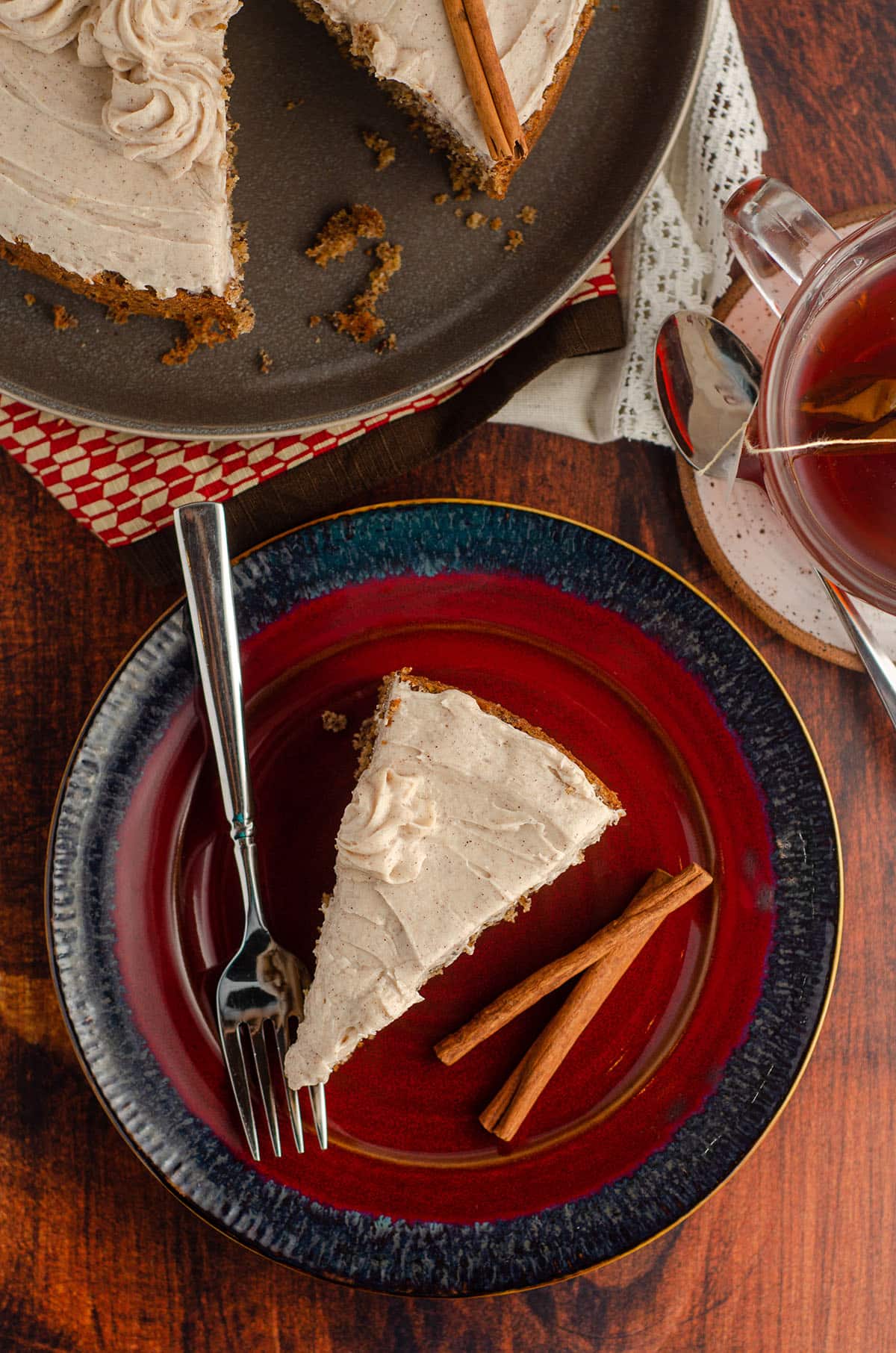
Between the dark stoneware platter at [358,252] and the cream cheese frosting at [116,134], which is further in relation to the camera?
the dark stoneware platter at [358,252]

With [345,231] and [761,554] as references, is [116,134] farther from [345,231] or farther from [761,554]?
[761,554]

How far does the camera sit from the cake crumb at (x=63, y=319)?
61.9 inches

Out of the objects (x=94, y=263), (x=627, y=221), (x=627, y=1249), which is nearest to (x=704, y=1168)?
(x=627, y=1249)

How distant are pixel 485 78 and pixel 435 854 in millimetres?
1282

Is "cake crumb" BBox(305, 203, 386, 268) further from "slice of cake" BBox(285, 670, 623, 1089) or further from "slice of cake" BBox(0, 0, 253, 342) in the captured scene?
"slice of cake" BBox(285, 670, 623, 1089)

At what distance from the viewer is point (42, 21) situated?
1327mm

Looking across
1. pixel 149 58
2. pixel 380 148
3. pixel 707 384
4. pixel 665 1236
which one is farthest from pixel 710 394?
pixel 665 1236

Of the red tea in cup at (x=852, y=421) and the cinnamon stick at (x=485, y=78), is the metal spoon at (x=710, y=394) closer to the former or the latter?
the red tea in cup at (x=852, y=421)

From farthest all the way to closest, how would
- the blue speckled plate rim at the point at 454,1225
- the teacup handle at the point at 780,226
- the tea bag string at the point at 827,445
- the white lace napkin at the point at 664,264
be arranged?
the white lace napkin at the point at 664,264, the blue speckled plate rim at the point at 454,1225, the teacup handle at the point at 780,226, the tea bag string at the point at 827,445

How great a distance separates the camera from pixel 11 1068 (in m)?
1.69

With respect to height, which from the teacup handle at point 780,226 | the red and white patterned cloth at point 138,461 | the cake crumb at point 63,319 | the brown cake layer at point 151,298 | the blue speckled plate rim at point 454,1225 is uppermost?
the teacup handle at point 780,226

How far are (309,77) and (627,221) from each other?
65 centimetres

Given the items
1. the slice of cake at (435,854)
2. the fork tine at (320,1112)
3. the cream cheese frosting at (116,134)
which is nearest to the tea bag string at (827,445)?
the slice of cake at (435,854)

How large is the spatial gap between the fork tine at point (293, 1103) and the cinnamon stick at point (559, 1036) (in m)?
0.33
